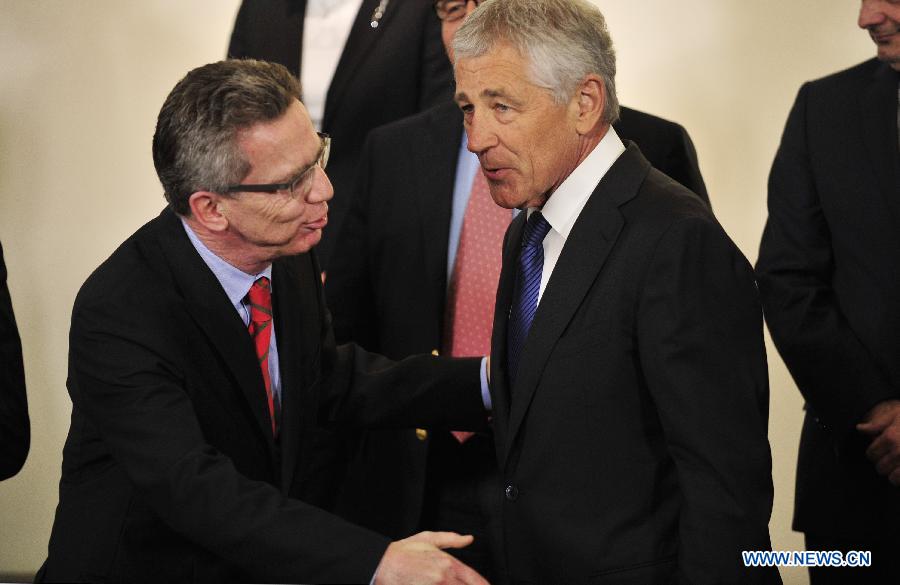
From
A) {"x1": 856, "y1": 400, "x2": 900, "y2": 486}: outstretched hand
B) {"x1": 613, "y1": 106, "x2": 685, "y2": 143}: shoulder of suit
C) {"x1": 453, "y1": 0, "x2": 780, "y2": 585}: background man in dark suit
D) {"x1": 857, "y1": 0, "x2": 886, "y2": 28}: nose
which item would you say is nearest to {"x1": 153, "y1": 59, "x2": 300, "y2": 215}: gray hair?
{"x1": 453, "y1": 0, "x2": 780, "y2": 585}: background man in dark suit

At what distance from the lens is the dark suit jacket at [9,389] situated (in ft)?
8.05

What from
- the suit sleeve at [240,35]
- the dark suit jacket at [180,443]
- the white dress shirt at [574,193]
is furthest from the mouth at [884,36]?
the suit sleeve at [240,35]

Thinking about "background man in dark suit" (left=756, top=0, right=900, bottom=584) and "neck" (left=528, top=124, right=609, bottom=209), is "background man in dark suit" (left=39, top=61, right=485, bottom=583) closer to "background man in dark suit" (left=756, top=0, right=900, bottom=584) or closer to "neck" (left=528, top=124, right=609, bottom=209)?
"neck" (left=528, top=124, right=609, bottom=209)

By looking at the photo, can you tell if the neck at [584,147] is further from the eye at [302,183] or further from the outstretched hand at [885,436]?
the outstretched hand at [885,436]

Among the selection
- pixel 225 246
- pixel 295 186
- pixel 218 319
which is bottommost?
pixel 218 319

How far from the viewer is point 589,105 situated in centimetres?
195

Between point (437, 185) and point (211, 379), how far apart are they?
0.76 m

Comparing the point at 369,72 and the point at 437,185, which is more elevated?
the point at 369,72

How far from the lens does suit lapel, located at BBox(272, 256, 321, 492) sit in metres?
2.15

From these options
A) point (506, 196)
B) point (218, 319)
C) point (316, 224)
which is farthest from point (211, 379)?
point (506, 196)

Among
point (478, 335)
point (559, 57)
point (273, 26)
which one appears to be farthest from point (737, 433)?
point (273, 26)

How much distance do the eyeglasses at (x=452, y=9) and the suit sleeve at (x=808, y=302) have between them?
29.9 inches

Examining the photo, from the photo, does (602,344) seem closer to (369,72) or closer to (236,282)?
(236,282)

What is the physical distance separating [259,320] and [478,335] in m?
0.55
